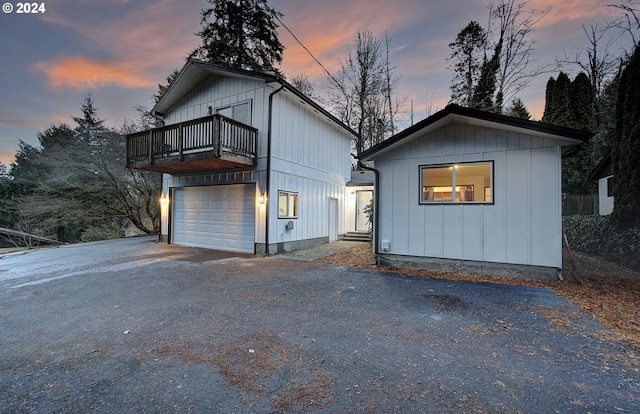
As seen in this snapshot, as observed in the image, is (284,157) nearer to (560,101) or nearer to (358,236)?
(358,236)

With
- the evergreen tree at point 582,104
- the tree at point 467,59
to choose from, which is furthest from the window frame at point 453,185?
the evergreen tree at point 582,104

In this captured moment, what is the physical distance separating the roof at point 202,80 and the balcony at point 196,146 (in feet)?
5.75

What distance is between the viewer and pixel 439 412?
6.34 ft

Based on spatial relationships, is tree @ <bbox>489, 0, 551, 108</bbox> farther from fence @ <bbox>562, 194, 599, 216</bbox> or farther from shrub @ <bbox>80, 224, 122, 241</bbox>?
shrub @ <bbox>80, 224, 122, 241</bbox>

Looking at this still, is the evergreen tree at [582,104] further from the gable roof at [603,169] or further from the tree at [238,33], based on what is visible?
the tree at [238,33]

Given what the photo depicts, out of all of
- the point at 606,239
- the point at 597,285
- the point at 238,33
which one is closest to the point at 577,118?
the point at 606,239

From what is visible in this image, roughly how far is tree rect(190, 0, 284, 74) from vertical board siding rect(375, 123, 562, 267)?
13365 millimetres

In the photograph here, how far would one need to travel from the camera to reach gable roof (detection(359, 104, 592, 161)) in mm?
5312

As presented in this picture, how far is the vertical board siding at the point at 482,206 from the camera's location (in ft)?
18.5

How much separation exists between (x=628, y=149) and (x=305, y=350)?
38.8 ft

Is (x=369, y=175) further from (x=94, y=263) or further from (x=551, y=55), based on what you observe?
(x=94, y=263)

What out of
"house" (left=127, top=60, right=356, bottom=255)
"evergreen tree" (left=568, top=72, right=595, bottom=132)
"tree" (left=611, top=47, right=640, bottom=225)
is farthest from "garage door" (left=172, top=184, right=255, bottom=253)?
"evergreen tree" (left=568, top=72, right=595, bottom=132)

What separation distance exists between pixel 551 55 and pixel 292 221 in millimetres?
14778

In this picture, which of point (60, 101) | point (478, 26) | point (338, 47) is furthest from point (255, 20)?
point (60, 101)
